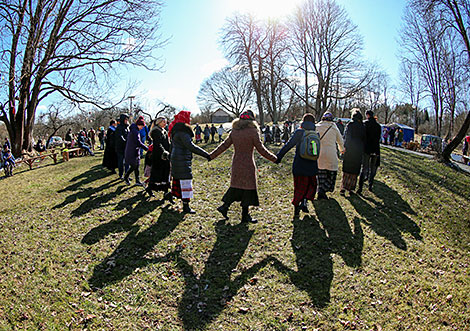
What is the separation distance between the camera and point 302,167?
5.73 meters

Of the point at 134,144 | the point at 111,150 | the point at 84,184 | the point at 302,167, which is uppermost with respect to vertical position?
the point at 134,144

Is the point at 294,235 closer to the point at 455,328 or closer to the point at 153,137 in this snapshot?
the point at 455,328

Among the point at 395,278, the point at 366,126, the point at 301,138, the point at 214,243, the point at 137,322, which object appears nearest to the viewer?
the point at 137,322

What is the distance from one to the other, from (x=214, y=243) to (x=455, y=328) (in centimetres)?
345

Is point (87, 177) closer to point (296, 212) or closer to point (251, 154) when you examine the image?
point (251, 154)

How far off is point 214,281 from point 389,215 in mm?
4581

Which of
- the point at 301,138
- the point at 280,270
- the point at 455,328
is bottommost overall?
the point at 455,328

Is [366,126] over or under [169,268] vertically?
over

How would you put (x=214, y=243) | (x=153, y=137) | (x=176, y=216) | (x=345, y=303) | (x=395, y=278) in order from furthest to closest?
(x=153, y=137), (x=176, y=216), (x=214, y=243), (x=395, y=278), (x=345, y=303)

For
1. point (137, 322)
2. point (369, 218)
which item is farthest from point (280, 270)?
point (369, 218)

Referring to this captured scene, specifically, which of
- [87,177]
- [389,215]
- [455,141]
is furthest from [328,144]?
[455,141]

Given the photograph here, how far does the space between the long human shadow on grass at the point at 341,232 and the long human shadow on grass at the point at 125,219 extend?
12.2ft

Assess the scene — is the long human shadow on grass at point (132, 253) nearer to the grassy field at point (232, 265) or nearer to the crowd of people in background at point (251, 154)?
the grassy field at point (232, 265)

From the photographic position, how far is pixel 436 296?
409 cm
